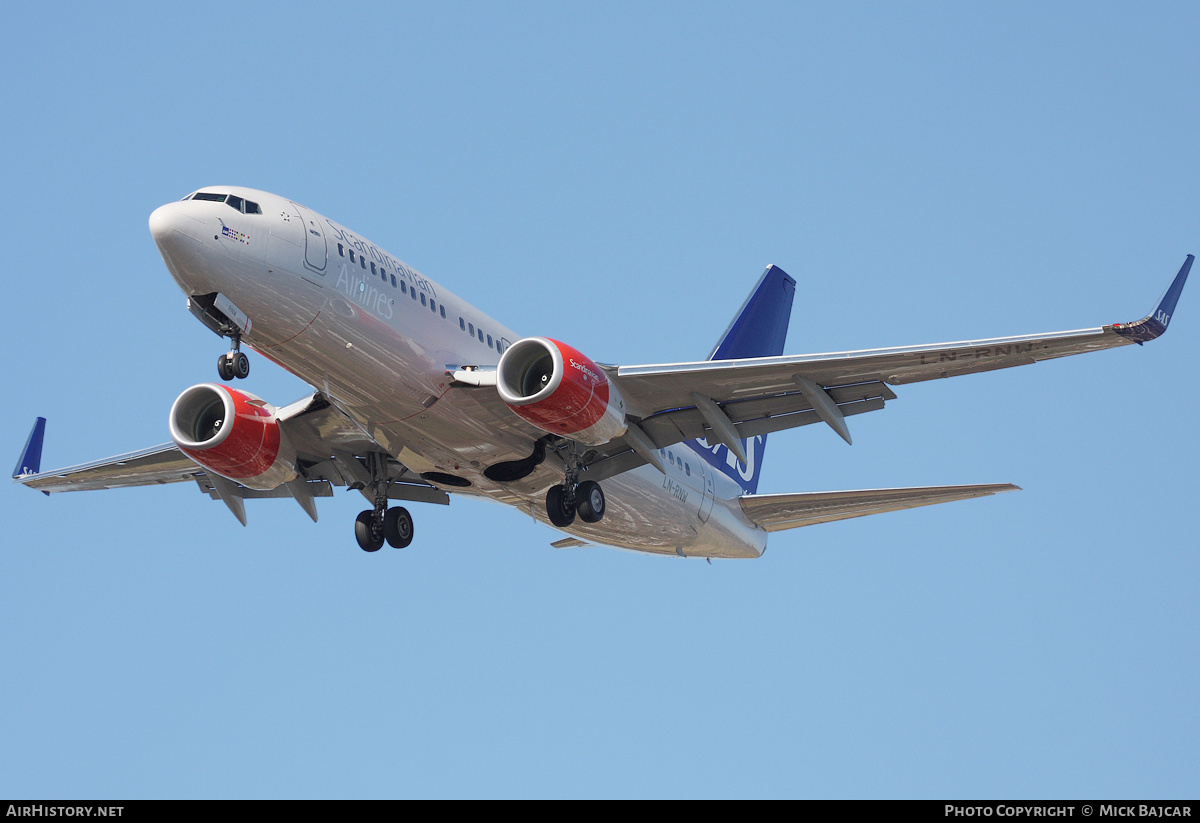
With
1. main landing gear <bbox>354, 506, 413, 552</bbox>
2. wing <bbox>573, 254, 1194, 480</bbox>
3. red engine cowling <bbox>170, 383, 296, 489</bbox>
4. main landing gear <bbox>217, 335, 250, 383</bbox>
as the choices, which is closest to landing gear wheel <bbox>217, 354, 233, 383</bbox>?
main landing gear <bbox>217, 335, 250, 383</bbox>

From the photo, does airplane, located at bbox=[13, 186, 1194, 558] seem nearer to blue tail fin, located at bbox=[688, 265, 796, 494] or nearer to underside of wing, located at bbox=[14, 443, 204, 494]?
underside of wing, located at bbox=[14, 443, 204, 494]

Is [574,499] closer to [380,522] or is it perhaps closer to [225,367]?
[380,522]

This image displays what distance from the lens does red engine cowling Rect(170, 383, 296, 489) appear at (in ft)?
80.0

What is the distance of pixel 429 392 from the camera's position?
22.6m

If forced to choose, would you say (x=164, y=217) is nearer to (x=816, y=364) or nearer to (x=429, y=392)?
Result: (x=429, y=392)

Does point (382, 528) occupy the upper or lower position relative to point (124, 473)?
lower

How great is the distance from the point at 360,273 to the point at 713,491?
443 inches

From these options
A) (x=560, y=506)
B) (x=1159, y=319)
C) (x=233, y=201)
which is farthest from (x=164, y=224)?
(x=1159, y=319)

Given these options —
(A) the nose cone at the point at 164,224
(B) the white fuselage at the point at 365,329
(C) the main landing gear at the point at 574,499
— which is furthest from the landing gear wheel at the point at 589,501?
(A) the nose cone at the point at 164,224

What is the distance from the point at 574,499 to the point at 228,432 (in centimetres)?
702

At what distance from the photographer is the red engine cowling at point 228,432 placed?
80.0 feet

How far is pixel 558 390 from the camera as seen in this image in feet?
71.8

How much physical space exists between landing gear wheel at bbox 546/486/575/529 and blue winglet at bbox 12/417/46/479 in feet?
45.5

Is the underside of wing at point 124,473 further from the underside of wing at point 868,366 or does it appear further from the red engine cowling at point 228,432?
the underside of wing at point 868,366
